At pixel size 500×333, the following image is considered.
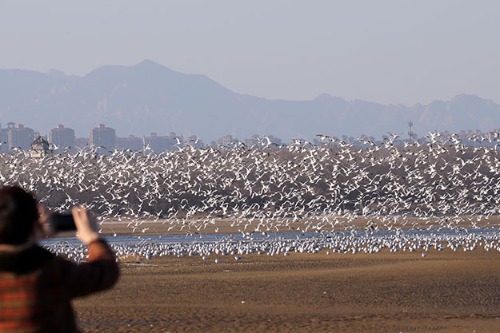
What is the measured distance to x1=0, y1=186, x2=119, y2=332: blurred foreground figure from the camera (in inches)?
191

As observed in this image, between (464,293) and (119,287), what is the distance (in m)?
7.53

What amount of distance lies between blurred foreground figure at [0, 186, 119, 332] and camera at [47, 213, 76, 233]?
0.10ft

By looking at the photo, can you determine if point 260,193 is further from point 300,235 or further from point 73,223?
point 73,223

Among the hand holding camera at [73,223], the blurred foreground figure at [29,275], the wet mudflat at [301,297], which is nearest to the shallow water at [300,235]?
the wet mudflat at [301,297]

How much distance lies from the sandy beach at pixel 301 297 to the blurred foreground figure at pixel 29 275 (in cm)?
1420

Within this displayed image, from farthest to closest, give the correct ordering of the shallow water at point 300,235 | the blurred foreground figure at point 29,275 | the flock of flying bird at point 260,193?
the flock of flying bird at point 260,193 < the shallow water at point 300,235 < the blurred foreground figure at point 29,275

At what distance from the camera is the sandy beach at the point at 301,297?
1998 centimetres

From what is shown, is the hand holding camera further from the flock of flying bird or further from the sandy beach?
the flock of flying bird

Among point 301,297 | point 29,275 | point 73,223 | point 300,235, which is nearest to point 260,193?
point 300,235

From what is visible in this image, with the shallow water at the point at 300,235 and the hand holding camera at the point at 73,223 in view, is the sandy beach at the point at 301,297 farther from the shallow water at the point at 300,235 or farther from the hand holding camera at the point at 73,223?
the shallow water at the point at 300,235

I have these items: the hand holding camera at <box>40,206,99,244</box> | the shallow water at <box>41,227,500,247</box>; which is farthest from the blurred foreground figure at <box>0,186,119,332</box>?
the shallow water at <box>41,227,500,247</box>

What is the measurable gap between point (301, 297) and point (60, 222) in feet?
65.8

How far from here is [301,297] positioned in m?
24.8

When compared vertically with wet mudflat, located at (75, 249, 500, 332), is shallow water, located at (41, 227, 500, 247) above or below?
below
